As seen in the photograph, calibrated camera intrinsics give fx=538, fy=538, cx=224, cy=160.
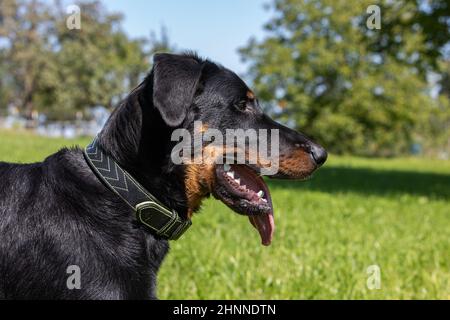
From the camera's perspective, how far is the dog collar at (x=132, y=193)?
108 inches

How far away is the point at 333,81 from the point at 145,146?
144ft

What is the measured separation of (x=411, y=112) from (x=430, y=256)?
39678 millimetres

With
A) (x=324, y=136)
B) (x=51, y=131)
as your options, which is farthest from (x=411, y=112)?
(x=51, y=131)

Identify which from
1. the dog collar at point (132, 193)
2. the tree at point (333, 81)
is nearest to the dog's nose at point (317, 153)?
the dog collar at point (132, 193)

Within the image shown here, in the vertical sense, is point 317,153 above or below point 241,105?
below

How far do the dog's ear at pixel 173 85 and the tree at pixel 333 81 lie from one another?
41044mm

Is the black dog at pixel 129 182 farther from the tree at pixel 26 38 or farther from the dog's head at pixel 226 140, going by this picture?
A: the tree at pixel 26 38

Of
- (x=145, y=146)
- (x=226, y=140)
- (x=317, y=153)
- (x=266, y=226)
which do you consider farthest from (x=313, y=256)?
(x=145, y=146)

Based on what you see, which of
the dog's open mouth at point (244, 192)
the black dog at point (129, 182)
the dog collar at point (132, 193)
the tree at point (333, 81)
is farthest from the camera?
the tree at point (333, 81)

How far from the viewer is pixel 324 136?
44.5m

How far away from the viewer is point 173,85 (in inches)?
112

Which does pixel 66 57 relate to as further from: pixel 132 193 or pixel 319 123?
pixel 132 193

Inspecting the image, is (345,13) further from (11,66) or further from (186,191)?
(186,191)
